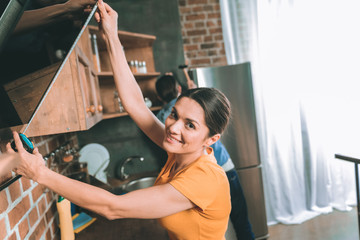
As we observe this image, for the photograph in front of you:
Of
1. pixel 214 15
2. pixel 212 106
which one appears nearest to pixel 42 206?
pixel 212 106

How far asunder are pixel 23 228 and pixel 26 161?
422 millimetres

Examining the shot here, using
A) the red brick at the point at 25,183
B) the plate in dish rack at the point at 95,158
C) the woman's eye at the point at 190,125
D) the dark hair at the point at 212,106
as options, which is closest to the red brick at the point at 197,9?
the plate in dish rack at the point at 95,158

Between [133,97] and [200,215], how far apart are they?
0.56 metres

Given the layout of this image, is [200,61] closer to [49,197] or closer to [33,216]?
[49,197]

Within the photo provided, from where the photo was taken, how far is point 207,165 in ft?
3.38

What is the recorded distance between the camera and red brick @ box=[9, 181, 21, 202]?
2.90 feet

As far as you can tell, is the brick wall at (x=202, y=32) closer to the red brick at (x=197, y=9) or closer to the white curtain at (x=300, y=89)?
the red brick at (x=197, y=9)

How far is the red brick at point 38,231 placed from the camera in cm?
102

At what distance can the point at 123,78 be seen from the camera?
1121mm

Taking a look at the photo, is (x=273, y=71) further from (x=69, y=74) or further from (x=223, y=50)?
(x=69, y=74)

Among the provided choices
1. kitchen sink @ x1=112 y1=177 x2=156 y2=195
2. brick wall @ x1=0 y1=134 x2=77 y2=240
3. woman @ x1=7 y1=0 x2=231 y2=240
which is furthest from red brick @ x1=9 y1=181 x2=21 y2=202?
kitchen sink @ x1=112 y1=177 x2=156 y2=195

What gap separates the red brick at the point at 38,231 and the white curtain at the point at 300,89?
251 cm

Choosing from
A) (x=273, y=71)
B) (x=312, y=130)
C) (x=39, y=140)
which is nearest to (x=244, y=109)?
(x=273, y=71)

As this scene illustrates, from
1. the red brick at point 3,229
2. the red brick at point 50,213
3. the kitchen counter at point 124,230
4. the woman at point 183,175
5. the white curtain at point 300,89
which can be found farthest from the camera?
the white curtain at point 300,89
